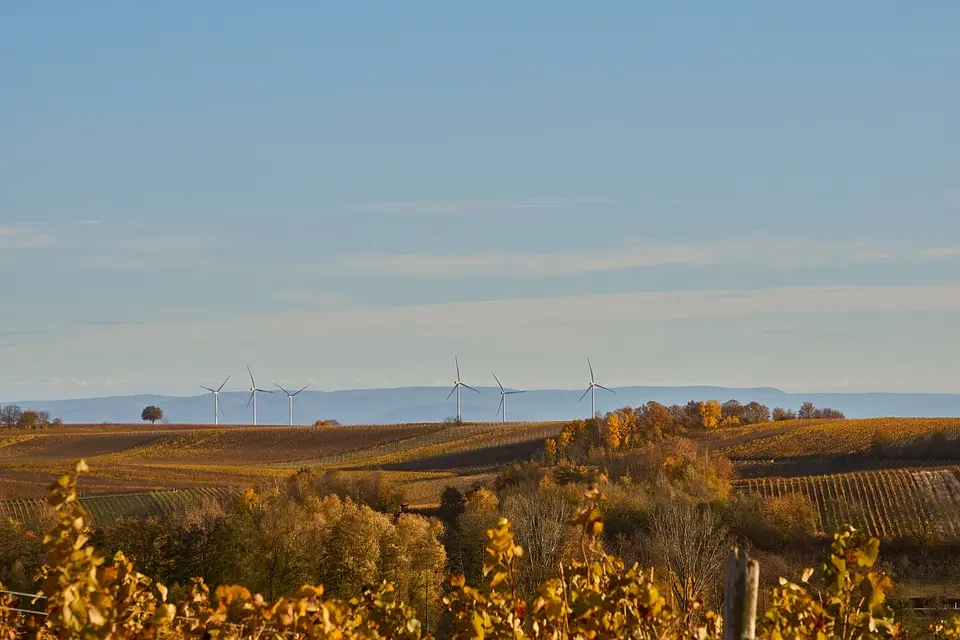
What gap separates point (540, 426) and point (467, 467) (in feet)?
104

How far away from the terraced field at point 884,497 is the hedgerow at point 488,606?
6716cm

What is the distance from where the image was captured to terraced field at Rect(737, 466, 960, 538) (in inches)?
3088

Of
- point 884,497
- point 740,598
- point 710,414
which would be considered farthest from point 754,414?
point 740,598

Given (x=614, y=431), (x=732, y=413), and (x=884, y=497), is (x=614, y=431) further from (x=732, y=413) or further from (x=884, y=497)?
(x=884, y=497)

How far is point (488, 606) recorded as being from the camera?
408 inches

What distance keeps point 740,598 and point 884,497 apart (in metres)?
84.9

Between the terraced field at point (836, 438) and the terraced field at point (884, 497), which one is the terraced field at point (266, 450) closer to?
the terraced field at point (836, 438)

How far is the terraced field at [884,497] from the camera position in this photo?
78.4 metres

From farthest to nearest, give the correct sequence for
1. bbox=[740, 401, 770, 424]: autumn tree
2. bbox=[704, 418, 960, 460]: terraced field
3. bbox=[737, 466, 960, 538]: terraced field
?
bbox=[740, 401, 770, 424]: autumn tree → bbox=[704, 418, 960, 460]: terraced field → bbox=[737, 466, 960, 538]: terraced field

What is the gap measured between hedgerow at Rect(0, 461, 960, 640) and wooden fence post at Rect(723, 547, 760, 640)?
653 mm

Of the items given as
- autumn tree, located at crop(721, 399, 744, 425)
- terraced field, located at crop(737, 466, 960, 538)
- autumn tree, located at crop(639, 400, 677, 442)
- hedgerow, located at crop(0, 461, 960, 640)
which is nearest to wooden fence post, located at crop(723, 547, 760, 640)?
hedgerow, located at crop(0, 461, 960, 640)

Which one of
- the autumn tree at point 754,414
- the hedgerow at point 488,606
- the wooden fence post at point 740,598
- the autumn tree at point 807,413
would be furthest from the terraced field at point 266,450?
the wooden fence post at point 740,598

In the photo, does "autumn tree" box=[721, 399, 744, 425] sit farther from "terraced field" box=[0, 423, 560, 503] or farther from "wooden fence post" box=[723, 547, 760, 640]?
"wooden fence post" box=[723, 547, 760, 640]

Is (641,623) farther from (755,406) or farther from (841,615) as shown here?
(755,406)
